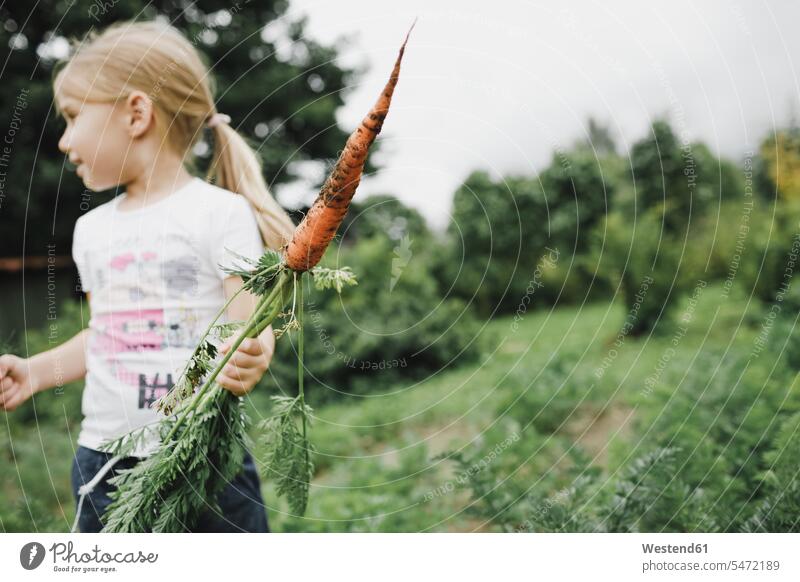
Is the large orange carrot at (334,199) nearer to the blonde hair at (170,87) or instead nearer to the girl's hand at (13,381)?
the blonde hair at (170,87)

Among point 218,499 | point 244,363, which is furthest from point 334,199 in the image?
point 218,499

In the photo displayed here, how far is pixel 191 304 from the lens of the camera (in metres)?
1.44

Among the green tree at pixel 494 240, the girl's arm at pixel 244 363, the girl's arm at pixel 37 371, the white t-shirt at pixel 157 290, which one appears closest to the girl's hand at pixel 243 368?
the girl's arm at pixel 244 363

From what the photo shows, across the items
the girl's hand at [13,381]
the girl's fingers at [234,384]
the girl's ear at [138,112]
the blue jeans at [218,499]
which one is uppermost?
the girl's ear at [138,112]

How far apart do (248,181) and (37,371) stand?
65cm

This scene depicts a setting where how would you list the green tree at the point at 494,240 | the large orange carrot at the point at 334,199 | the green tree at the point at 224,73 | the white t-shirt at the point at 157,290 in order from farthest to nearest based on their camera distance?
the green tree at the point at 494,240, the green tree at the point at 224,73, the white t-shirt at the point at 157,290, the large orange carrot at the point at 334,199

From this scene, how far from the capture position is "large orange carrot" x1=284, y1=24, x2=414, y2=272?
3.84 feet

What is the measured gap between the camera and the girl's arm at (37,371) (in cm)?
147

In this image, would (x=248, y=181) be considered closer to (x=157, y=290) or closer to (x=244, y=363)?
(x=157, y=290)

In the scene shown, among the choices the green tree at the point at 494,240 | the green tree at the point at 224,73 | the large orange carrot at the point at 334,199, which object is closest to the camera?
the large orange carrot at the point at 334,199

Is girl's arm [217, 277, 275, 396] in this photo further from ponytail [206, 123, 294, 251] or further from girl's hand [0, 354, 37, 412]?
girl's hand [0, 354, 37, 412]

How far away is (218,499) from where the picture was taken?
5.06 ft

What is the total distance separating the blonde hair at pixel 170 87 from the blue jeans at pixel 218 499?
0.55m
